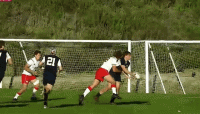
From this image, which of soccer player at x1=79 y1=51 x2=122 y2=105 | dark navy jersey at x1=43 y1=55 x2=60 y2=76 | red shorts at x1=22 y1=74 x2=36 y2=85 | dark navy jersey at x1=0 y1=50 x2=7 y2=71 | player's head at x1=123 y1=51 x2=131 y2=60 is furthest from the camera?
red shorts at x1=22 y1=74 x2=36 y2=85

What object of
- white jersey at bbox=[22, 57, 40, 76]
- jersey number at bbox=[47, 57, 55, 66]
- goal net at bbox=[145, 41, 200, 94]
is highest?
jersey number at bbox=[47, 57, 55, 66]

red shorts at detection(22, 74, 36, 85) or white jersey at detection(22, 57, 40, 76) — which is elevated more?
white jersey at detection(22, 57, 40, 76)

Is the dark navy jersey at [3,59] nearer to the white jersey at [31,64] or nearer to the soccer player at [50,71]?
the soccer player at [50,71]

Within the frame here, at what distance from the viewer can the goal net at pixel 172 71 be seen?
18359 millimetres

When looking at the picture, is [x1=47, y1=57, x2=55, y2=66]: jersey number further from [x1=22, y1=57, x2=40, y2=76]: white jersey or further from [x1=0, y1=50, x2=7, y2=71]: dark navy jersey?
[x1=22, y1=57, x2=40, y2=76]: white jersey

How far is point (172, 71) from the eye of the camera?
1930 centimetres

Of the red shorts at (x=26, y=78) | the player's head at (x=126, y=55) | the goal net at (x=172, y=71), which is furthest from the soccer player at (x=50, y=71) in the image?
the goal net at (x=172, y=71)

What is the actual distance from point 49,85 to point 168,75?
9.05 metres

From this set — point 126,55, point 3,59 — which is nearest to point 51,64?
point 3,59

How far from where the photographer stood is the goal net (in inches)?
723

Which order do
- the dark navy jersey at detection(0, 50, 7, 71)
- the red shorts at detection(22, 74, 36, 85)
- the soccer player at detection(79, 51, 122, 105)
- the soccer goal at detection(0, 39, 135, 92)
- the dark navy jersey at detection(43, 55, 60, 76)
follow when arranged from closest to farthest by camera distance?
the dark navy jersey at detection(0, 50, 7, 71), the dark navy jersey at detection(43, 55, 60, 76), the soccer player at detection(79, 51, 122, 105), the red shorts at detection(22, 74, 36, 85), the soccer goal at detection(0, 39, 135, 92)

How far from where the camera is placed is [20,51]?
19.4 meters

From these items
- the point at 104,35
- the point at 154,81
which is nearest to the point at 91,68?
the point at 154,81

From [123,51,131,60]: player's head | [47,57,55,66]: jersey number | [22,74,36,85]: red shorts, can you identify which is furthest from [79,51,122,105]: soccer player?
[22,74,36,85]: red shorts
